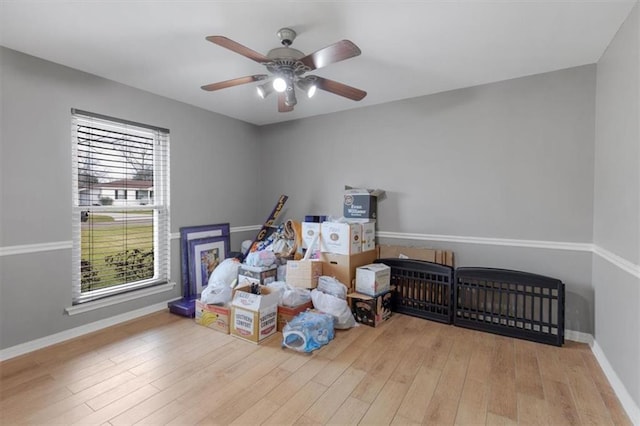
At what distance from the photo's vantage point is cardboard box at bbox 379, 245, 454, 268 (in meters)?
3.19

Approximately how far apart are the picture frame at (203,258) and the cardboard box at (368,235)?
1.91 metres

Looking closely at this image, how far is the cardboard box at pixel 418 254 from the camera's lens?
319 centimetres

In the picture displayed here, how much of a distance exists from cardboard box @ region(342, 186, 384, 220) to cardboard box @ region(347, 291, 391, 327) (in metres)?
0.97

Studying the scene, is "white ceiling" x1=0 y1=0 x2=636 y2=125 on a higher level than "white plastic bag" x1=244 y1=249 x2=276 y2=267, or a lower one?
higher

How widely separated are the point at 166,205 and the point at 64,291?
1.23 metres

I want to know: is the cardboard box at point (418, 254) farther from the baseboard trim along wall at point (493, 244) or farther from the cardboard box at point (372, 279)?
the cardboard box at point (372, 279)

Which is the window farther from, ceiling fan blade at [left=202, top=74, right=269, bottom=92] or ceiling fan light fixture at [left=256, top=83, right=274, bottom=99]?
ceiling fan light fixture at [left=256, top=83, right=274, bottom=99]

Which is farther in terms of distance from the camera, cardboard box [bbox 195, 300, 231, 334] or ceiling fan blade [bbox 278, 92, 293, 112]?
cardboard box [bbox 195, 300, 231, 334]

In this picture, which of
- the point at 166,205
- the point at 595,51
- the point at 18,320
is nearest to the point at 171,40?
the point at 166,205

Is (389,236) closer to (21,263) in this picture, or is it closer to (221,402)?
(221,402)

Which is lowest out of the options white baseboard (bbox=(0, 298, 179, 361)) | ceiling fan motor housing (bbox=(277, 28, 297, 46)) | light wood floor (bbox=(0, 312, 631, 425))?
light wood floor (bbox=(0, 312, 631, 425))

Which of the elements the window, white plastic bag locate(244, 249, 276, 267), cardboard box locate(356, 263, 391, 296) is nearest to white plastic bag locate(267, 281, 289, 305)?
white plastic bag locate(244, 249, 276, 267)

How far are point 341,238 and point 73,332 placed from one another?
265 centimetres

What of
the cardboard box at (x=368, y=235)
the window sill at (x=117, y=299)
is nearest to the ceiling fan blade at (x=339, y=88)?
the cardboard box at (x=368, y=235)
